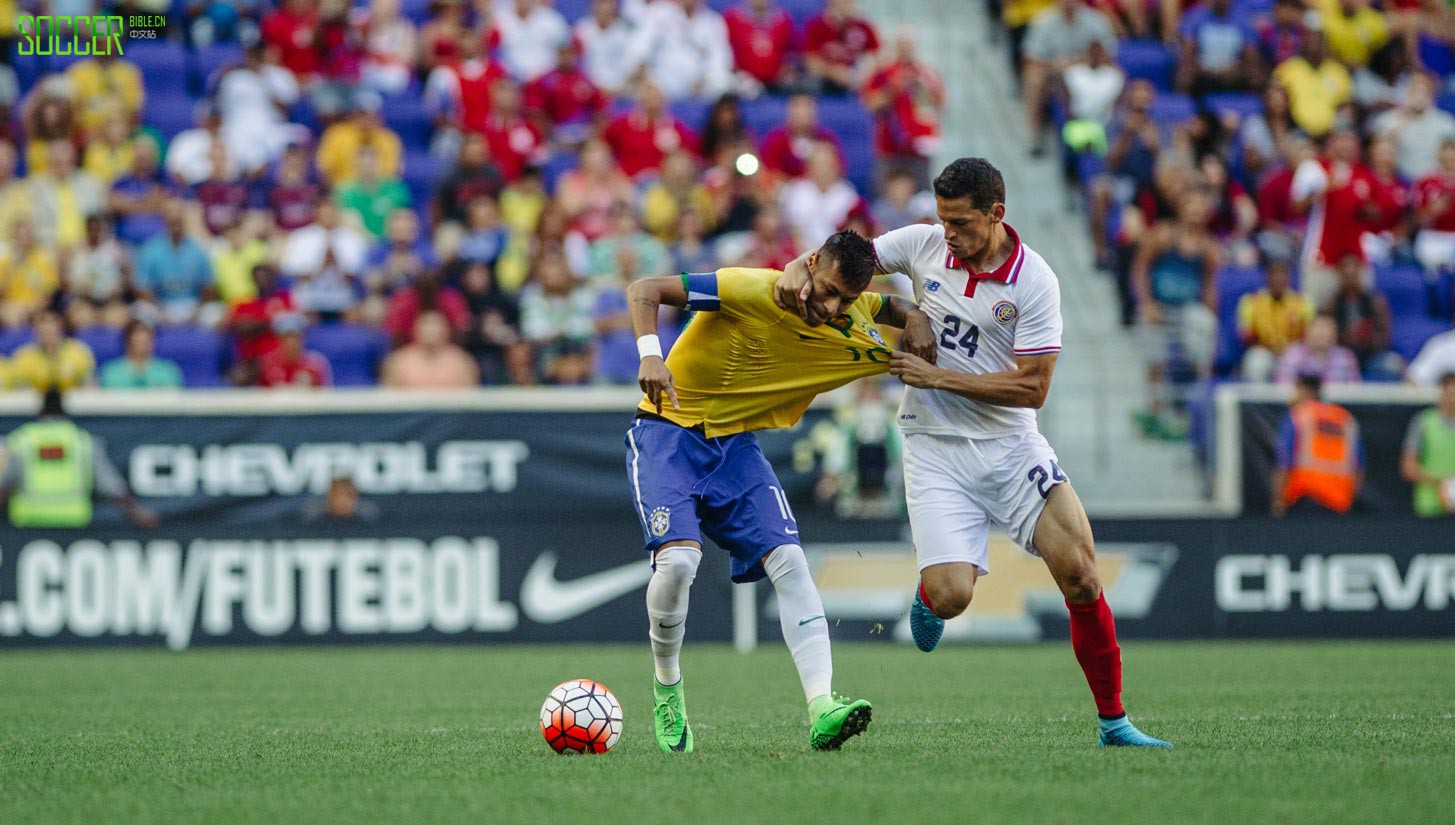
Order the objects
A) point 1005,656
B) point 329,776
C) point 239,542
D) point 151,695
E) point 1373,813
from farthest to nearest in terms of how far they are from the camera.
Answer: point 239,542
point 1005,656
point 151,695
point 329,776
point 1373,813

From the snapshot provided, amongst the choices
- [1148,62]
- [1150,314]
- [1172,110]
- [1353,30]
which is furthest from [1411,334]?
[1353,30]

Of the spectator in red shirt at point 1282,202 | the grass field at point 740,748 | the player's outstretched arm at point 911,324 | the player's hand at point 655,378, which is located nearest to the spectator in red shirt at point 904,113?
the spectator in red shirt at point 1282,202

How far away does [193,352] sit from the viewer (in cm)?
→ 1644

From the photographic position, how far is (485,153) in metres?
18.3

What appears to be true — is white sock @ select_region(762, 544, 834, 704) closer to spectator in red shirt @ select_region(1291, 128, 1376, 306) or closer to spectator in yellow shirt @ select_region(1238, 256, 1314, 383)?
spectator in yellow shirt @ select_region(1238, 256, 1314, 383)

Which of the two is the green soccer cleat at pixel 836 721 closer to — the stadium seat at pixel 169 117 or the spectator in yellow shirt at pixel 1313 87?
the stadium seat at pixel 169 117

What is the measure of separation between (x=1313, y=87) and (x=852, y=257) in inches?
600

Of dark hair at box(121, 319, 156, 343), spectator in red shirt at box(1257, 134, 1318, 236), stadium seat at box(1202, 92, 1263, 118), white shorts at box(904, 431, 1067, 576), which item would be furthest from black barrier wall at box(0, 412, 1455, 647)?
white shorts at box(904, 431, 1067, 576)

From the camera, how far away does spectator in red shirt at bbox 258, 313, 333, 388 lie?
1612cm

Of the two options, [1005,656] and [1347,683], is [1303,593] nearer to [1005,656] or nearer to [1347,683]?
[1005,656]

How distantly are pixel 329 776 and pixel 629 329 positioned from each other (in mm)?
10098

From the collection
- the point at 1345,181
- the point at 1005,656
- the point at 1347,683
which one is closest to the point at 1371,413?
the point at 1345,181

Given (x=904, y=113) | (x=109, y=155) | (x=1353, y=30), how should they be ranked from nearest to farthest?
(x=109, y=155) → (x=904, y=113) → (x=1353, y=30)

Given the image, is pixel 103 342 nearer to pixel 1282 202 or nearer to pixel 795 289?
pixel 795 289
